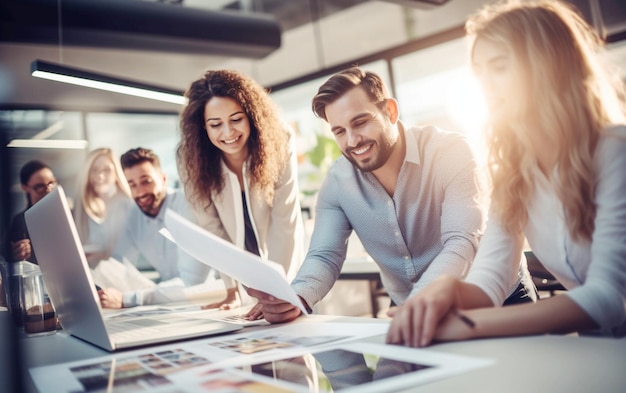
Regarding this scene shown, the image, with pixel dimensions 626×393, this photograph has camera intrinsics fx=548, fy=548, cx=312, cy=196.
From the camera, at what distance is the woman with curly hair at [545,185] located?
3.02ft

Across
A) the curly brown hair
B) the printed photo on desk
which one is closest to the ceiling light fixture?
the curly brown hair

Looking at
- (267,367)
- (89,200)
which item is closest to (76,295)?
(267,367)

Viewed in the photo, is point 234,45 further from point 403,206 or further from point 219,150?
point 403,206

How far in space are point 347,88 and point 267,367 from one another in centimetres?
106

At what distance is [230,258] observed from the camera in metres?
1.05

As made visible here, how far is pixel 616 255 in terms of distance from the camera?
0.94m

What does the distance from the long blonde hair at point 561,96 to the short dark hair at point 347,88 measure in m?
0.59

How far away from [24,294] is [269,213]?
1003 mm

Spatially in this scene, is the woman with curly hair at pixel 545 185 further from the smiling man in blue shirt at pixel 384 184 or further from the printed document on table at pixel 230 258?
the smiling man in blue shirt at pixel 384 184

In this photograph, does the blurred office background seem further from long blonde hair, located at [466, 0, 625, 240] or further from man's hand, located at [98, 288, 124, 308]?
long blonde hair, located at [466, 0, 625, 240]

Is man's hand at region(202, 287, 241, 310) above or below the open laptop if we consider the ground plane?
below

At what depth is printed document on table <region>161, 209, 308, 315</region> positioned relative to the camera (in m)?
0.98

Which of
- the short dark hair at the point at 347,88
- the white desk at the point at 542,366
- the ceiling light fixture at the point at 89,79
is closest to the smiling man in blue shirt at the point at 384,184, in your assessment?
the short dark hair at the point at 347,88

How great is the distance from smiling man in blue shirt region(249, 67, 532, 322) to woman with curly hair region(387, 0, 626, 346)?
0.42m
